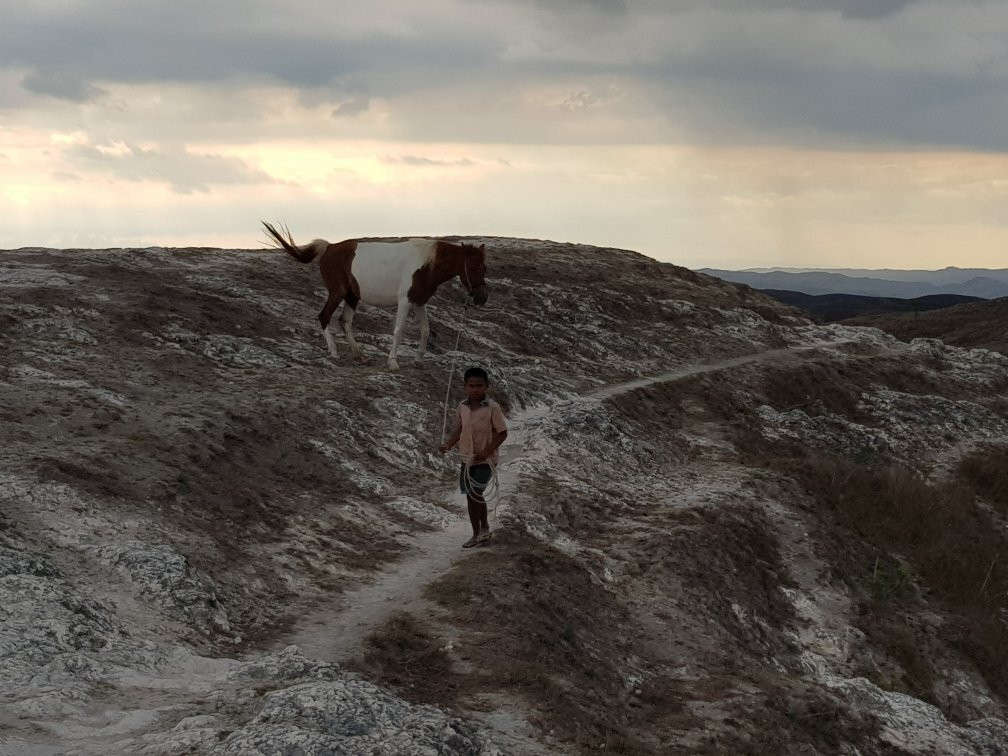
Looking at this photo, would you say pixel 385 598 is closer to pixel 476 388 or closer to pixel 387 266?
pixel 476 388

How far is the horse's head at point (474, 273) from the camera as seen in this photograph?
23156 millimetres

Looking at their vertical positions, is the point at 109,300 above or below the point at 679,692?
above

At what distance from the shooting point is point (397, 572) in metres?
14.7

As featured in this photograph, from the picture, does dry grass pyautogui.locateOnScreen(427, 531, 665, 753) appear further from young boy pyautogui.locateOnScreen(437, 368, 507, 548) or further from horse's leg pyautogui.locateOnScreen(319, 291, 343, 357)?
horse's leg pyautogui.locateOnScreen(319, 291, 343, 357)

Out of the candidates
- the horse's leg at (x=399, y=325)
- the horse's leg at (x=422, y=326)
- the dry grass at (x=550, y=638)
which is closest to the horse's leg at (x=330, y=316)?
the horse's leg at (x=399, y=325)

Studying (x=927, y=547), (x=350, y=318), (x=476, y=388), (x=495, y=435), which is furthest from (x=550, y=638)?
(x=927, y=547)

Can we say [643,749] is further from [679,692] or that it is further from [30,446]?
[30,446]

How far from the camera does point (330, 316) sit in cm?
2577

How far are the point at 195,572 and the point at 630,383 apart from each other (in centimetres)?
2267

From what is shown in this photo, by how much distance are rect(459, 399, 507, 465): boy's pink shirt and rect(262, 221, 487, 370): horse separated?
907 cm

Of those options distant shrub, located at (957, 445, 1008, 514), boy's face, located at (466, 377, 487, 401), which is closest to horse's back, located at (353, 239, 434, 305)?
boy's face, located at (466, 377, 487, 401)

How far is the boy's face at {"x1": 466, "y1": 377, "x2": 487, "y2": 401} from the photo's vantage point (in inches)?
555

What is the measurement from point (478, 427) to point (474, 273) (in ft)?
31.6

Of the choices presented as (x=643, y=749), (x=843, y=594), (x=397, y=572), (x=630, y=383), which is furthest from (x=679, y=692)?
(x=630, y=383)
